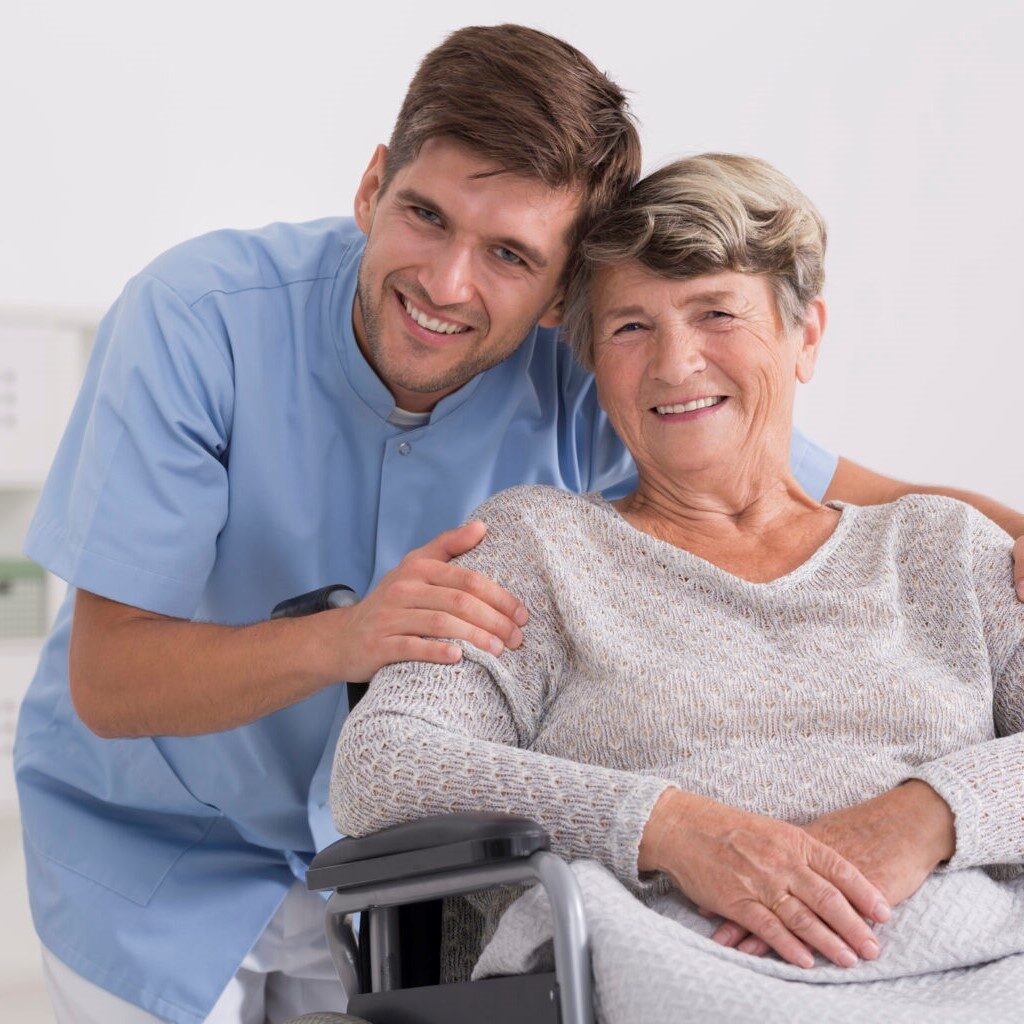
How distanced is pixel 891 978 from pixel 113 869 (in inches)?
42.1

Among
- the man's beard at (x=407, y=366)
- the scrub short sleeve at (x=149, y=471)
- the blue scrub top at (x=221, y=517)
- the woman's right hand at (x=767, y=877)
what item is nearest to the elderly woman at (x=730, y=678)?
the woman's right hand at (x=767, y=877)

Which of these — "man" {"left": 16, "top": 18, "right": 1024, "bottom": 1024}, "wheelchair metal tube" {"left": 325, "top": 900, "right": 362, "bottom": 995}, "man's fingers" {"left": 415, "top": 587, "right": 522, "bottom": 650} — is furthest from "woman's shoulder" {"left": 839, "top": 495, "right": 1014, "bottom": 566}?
"wheelchair metal tube" {"left": 325, "top": 900, "right": 362, "bottom": 995}

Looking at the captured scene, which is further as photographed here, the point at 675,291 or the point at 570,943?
the point at 675,291

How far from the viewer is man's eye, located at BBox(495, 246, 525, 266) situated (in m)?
1.65

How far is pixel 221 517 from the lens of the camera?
66.0 inches

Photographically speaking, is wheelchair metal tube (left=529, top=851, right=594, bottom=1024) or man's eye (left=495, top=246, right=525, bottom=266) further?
man's eye (left=495, top=246, right=525, bottom=266)

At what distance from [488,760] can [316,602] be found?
0.32 m

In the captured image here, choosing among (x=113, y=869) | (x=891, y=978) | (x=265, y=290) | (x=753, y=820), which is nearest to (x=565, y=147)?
(x=265, y=290)

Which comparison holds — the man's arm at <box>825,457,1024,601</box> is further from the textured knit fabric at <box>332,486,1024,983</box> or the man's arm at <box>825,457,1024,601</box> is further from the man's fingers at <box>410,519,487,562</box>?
the man's fingers at <box>410,519,487,562</box>

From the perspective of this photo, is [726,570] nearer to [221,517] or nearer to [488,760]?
[488,760]

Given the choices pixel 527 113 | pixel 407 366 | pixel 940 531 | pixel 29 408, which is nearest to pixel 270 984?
pixel 407 366

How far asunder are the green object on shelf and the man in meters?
1.12

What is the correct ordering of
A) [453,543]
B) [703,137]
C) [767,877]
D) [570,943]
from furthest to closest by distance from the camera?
[703,137] → [453,543] → [767,877] → [570,943]

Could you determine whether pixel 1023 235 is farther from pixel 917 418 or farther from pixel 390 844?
pixel 390 844
